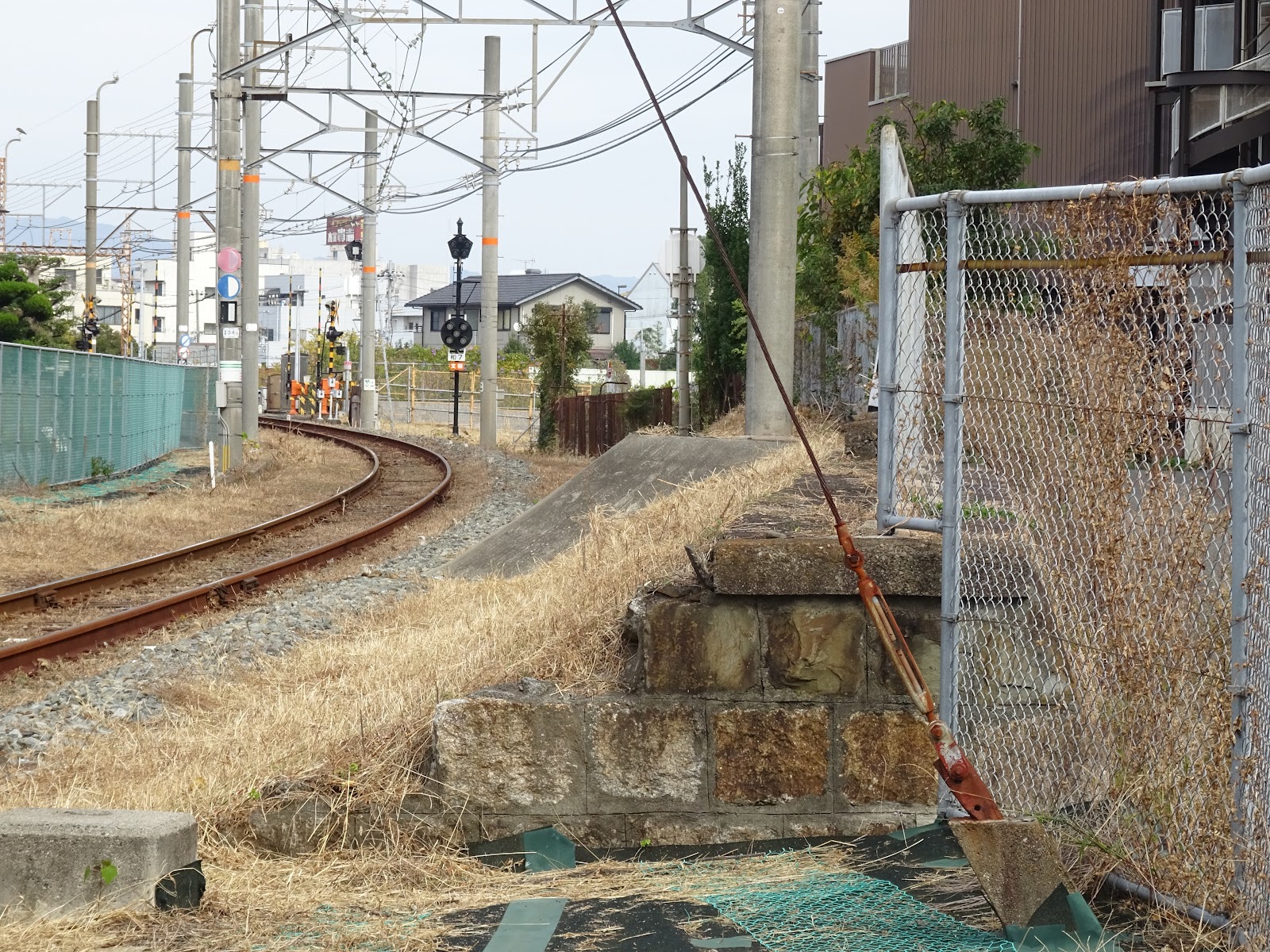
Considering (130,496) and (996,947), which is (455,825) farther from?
(130,496)

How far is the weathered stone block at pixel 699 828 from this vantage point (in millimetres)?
5285

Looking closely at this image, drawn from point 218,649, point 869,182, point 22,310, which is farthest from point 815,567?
point 22,310

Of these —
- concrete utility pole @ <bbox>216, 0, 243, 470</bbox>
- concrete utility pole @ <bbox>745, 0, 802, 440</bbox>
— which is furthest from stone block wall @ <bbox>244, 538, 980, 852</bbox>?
concrete utility pole @ <bbox>216, 0, 243, 470</bbox>

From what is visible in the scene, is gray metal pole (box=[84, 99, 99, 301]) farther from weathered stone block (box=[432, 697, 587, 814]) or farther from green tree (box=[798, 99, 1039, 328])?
weathered stone block (box=[432, 697, 587, 814])

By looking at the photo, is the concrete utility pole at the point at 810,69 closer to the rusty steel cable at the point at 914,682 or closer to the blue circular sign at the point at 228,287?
the blue circular sign at the point at 228,287

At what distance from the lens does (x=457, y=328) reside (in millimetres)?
39188

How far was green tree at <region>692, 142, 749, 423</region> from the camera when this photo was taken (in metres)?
20.5

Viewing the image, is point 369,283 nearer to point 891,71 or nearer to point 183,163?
point 183,163

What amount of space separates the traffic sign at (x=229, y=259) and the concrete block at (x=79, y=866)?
20.4 metres

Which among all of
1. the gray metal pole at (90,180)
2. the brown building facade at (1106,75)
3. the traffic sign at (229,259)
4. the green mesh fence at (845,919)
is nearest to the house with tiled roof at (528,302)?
the gray metal pole at (90,180)

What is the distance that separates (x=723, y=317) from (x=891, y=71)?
719 inches

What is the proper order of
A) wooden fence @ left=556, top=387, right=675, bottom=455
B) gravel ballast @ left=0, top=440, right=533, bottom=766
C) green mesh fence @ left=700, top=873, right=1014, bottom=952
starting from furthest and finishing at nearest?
wooden fence @ left=556, top=387, right=675, bottom=455 < gravel ballast @ left=0, top=440, right=533, bottom=766 < green mesh fence @ left=700, top=873, right=1014, bottom=952

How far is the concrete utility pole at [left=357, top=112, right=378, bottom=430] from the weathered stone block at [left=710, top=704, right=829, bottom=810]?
1442 inches

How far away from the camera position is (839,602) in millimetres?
5293
